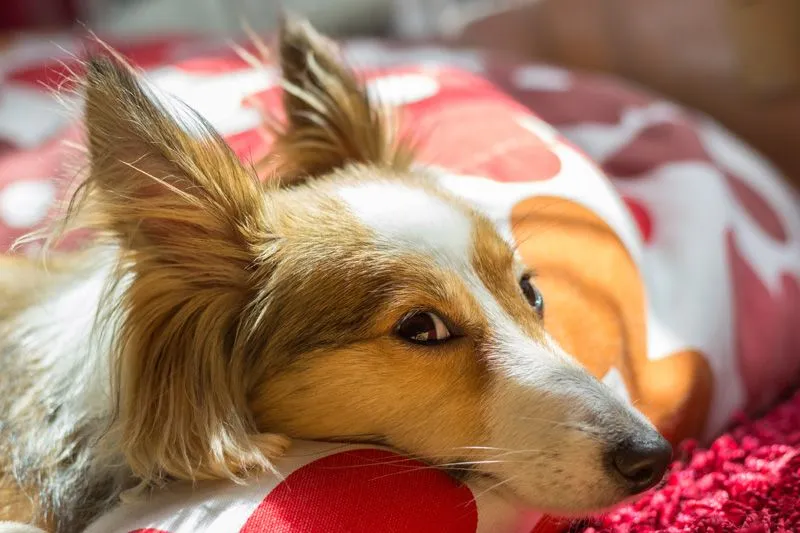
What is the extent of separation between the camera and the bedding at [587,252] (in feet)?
3.83

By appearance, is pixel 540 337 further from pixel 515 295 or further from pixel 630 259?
pixel 630 259

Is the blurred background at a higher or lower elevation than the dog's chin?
higher

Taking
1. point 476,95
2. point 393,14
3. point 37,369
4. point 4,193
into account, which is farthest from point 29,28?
point 37,369

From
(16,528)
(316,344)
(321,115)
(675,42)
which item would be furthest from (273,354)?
(675,42)

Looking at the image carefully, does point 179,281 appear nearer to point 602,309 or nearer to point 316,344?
point 316,344

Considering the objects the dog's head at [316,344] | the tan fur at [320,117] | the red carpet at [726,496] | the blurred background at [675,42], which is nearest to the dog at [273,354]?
the dog's head at [316,344]

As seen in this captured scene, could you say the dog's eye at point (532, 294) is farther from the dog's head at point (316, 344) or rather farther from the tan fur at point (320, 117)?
the tan fur at point (320, 117)

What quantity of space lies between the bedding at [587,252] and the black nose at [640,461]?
0.54 ft

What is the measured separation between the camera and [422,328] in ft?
3.98

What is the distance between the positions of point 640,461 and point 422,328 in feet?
1.18

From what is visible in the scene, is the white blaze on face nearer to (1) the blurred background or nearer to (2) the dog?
(2) the dog

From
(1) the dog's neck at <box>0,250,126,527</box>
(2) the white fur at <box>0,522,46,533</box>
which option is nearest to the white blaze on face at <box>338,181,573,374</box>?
(1) the dog's neck at <box>0,250,126,527</box>

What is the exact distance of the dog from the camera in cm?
115

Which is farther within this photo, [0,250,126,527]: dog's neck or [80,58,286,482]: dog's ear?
[0,250,126,527]: dog's neck
